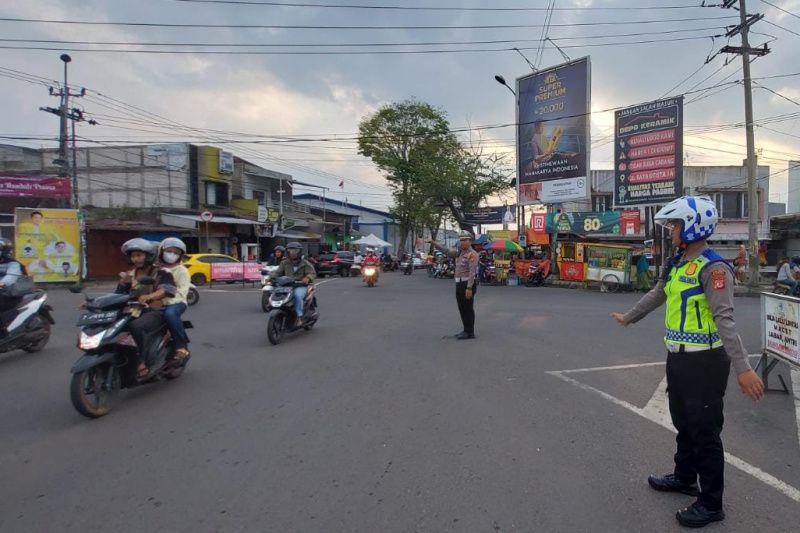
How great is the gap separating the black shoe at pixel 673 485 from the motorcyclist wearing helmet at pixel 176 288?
4.78 meters

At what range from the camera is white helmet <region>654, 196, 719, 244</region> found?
2.97 meters

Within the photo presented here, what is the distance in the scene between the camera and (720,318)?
280 cm

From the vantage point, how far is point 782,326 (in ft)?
18.0

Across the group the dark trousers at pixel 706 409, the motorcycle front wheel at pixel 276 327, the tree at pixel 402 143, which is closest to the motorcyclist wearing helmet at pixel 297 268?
the motorcycle front wheel at pixel 276 327

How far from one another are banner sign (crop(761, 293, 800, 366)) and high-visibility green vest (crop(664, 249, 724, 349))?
3165 millimetres

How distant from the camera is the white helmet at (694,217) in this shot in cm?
297

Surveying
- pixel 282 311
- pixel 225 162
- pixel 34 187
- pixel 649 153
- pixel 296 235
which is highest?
pixel 225 162

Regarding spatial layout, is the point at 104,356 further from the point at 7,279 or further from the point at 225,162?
the point at 225,162

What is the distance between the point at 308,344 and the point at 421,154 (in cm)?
3797

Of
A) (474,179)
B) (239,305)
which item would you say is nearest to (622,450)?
(239,305)

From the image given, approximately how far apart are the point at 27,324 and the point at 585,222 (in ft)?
71.5

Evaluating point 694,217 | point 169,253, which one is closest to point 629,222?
point 169,253

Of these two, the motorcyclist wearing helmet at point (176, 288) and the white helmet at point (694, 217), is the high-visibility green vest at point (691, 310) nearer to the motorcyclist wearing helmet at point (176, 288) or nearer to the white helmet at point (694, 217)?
the white helmet at point (694, 217)

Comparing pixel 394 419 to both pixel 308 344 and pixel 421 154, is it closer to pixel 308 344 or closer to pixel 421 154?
pixel 308 344
